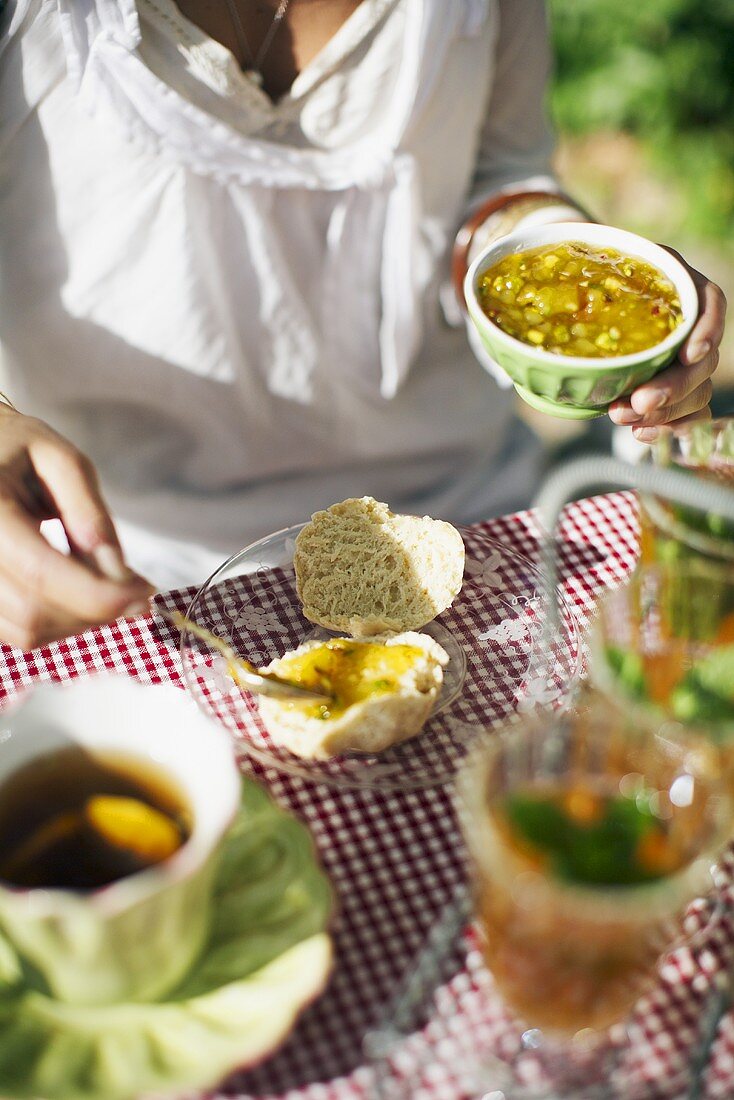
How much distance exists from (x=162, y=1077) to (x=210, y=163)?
967 millimetres

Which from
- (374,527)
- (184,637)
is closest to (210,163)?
(374,527)

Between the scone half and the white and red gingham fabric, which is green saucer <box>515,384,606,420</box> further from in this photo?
the white and red gingham fabric

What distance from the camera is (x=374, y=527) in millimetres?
1046

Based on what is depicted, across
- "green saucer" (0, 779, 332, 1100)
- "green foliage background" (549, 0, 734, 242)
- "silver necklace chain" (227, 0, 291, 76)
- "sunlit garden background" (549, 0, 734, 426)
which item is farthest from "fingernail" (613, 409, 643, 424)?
"green foliage background" (549, 0, 734, 242)

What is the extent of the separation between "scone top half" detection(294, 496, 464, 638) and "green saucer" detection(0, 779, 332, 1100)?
27cm

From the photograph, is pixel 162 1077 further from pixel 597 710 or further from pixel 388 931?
pixel 597 710

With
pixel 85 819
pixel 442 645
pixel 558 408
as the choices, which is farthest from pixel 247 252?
pixel 85 819

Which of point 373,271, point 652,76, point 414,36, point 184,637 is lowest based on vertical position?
point 652,76

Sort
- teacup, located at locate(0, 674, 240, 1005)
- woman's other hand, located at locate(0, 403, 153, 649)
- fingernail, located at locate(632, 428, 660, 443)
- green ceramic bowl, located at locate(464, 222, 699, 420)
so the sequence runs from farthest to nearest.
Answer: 1. fingernail, located at locate(632, 428, 660, 443)
2. green ceramic bowl, located at locate(464, 222, 699, 420)
3. woman's other hand, located at locate(0, 403, 153, 649)
4. teacup, located at locate(0, 674, 240, 1005)

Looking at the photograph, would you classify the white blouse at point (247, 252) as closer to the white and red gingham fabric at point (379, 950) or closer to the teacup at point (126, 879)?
the white and red gingham fabric at point (379, 950)

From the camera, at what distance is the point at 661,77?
3.23m

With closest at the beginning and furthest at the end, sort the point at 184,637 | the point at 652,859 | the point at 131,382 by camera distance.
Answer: the point at 652,859 < the point at 184,637 < the point at 131,382

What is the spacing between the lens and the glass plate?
0.85m

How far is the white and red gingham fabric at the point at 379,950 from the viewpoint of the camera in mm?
683
